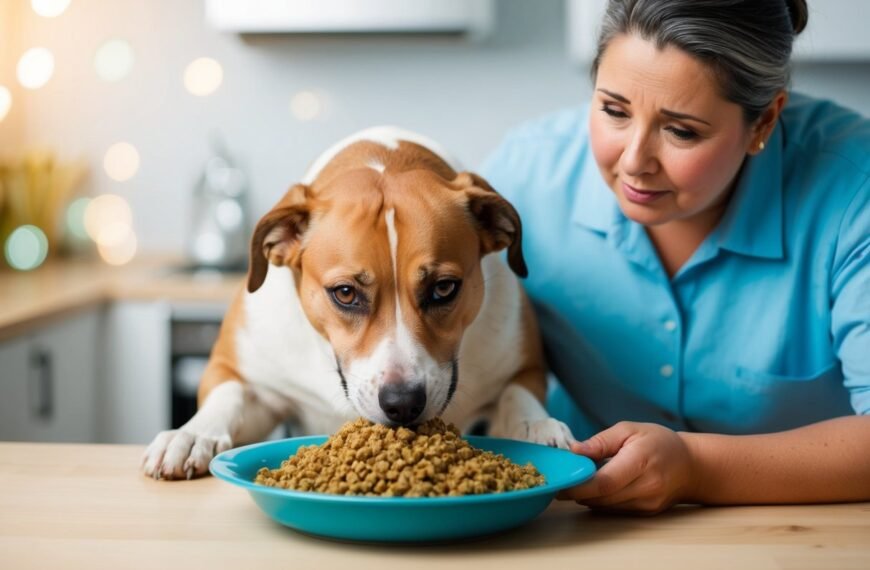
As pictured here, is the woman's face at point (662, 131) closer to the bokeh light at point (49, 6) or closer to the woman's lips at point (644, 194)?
the woman's lips at point (644, 194)

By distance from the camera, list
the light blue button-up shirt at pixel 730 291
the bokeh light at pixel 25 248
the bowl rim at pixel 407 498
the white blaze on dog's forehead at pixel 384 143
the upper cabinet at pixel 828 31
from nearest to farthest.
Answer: the bowl rim at pixel 407 498 → the light blue button-up shirt at pixel 730 291 → the white blaze on dog's forehead at pixel 384 143 → the upper cabinet at pixel 828 31 → the bokeh light at pixel 25 248

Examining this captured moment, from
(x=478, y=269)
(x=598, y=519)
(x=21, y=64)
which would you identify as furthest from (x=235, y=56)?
(x=598, y=519)

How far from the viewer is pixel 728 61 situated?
1.41m

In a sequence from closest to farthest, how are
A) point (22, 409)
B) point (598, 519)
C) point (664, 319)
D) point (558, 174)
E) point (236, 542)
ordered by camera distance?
point (236, 542) → point (598, 519) → point (664, 319) → point (558, 174) → point (22, 409)

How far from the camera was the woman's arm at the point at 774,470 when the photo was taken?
1205 millimetres

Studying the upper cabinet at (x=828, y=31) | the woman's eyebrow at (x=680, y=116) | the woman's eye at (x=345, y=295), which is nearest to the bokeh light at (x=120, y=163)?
the upper cabinet at (x=828, y=31)

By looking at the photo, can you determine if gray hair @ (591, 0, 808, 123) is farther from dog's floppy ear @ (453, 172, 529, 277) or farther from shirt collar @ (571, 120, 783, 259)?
dog's floppy ear @ (453, 172, 529, 277)

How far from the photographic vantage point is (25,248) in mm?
3232

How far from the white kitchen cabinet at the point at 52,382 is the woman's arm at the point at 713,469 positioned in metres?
1.68

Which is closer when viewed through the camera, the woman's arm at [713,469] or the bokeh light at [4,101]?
the woman's arm at [713,469]

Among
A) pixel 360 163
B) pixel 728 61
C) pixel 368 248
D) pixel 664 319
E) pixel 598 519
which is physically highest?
pixel 728 61

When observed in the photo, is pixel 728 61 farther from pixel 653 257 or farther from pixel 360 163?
pixel 360 163

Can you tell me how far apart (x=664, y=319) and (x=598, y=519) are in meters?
0.62

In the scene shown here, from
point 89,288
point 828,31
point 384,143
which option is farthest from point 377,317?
point 828,31
